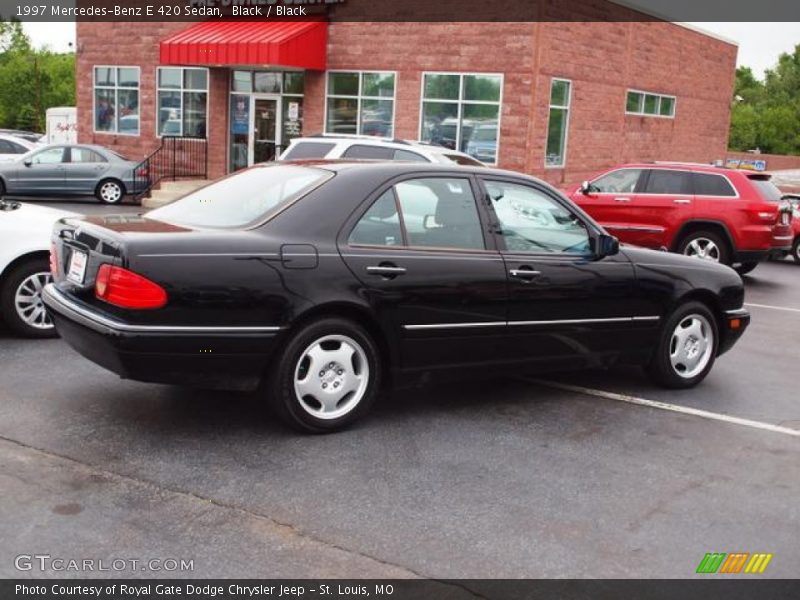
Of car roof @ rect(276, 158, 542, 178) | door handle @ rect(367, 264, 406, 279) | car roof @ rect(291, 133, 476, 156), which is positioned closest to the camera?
door handle @ rect(367, 264, 406, 279)

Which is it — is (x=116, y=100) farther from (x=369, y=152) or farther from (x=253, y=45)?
(x=369, y=152)

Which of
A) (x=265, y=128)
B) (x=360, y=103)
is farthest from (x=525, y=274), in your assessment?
(x=265, y=128)

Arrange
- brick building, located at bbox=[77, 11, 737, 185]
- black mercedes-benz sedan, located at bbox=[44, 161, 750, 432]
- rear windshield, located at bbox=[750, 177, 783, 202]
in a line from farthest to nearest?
1. brick building, located at bbox=[77, 11, 737, 185]
2. rear windshield, located at bbox=[750, 177, 783, 202]
3. black mercedes-benz sedan, located at bbox=[44, 161, 750, 432]

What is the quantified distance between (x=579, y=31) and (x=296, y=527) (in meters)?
18.2

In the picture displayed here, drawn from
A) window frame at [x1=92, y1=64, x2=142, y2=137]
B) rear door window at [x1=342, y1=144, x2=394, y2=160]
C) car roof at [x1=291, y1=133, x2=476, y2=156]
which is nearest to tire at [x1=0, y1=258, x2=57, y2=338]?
rear door window at [x1=342, y1=144, x2=394, y2=160]

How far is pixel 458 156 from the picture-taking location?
1255 centimetres

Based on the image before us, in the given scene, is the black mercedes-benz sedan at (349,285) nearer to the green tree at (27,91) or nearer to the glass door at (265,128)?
the glass door at (265,128)

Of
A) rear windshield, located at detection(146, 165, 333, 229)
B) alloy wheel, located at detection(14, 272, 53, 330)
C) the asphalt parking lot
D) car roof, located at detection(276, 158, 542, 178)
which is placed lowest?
the asphalt parking lot

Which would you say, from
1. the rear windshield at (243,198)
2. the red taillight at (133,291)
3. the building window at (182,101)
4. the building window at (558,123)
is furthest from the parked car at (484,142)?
the red taillight at (133,291)

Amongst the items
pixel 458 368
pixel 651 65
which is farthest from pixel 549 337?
pixel 651 65

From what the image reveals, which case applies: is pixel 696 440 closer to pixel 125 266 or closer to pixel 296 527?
pixel 296 527

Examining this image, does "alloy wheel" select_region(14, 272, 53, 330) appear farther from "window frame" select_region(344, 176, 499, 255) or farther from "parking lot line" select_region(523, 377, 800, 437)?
"parking lot line" select_region(523, 377, 800, 437)

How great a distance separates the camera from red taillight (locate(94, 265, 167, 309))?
477cm

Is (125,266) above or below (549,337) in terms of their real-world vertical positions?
above
